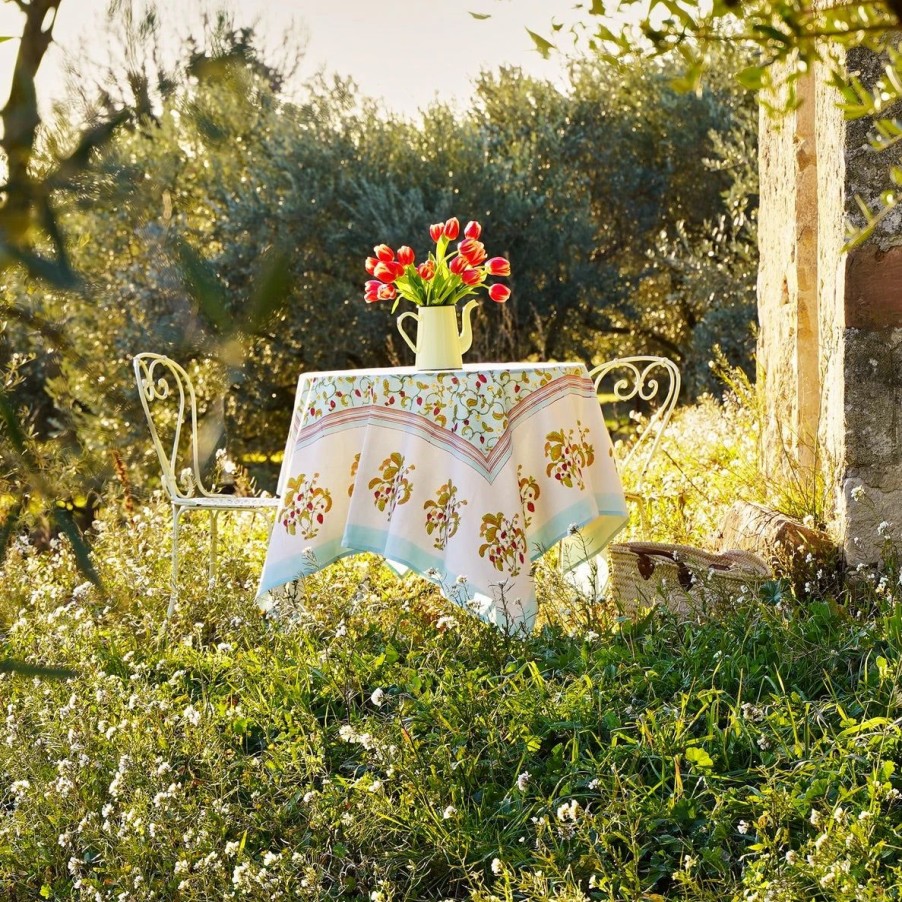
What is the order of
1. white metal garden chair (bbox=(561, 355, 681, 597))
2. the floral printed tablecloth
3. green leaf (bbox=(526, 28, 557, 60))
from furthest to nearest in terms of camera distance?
white metal garden chair (bbox=(561, 355, 681, 597)), the floral printed tablecloth, green leaf (bbox=(526, 28, 557, 60))

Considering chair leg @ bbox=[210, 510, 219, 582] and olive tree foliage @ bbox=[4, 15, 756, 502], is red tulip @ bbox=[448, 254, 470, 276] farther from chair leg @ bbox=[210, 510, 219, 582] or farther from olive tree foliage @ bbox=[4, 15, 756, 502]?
olive tree foliage @ bbox=[4, 15, 756, 502]

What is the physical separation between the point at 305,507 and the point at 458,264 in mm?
1068

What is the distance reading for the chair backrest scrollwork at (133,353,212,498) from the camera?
723mm

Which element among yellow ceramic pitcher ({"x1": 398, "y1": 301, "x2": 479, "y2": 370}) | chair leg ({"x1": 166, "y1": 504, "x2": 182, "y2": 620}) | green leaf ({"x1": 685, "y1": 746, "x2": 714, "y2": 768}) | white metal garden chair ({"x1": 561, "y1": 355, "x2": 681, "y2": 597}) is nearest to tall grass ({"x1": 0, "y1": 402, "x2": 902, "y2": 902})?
green leaf ({"x1": 685, "y1": 746, "x2": 714, "y2": 768})

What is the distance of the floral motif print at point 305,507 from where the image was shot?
13.0 feet

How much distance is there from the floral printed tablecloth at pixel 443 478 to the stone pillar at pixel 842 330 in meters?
0.91

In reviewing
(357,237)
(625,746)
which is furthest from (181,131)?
(357,237)

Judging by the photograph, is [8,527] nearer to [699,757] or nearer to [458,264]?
[699,757]

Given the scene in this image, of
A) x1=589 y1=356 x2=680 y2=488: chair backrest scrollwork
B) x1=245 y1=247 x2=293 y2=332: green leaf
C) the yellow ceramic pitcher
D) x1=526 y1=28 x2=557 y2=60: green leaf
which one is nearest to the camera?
x1=245 y1=247 x2=293 y2=332: green leaf

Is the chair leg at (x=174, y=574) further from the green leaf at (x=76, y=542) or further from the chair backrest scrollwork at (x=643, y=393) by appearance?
the green leaf at (x=76, y=542)

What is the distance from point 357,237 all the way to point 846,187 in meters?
6.54

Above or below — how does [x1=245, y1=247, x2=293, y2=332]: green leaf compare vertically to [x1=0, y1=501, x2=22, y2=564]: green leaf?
above

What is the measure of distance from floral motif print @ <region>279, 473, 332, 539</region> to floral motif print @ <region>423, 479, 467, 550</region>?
379 millimetres

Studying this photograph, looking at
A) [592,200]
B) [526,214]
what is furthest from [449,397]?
[592,200]
